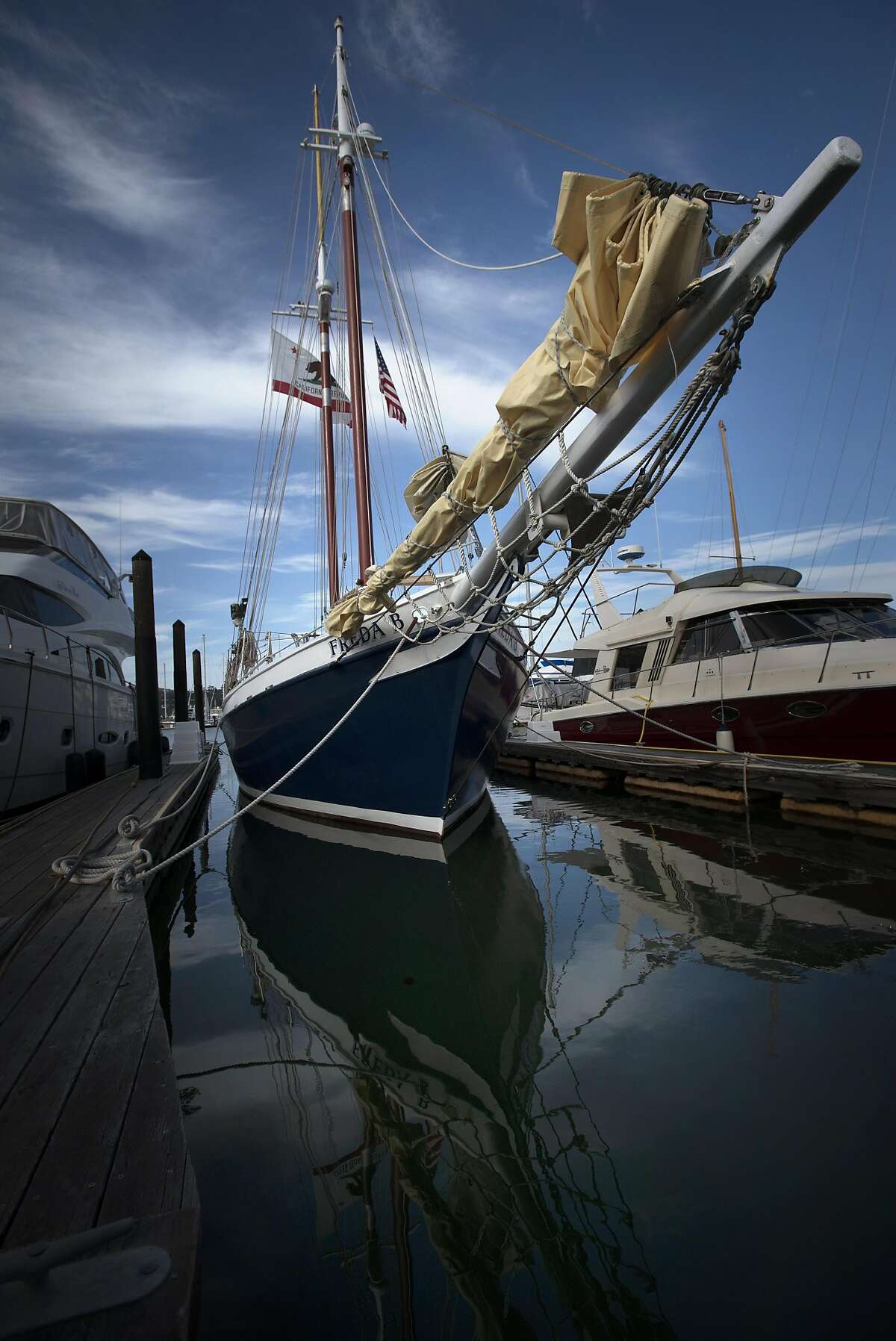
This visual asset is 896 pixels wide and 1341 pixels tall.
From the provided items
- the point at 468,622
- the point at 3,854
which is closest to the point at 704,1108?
the point at 468,622

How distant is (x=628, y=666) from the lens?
47.9 feet

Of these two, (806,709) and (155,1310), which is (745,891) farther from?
(155,1310)

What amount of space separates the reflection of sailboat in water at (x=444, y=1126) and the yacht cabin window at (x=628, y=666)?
29.2 ft

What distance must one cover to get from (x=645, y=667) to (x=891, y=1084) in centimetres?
1118

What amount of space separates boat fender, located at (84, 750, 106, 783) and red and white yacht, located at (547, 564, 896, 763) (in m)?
9.63

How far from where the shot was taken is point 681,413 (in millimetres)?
4656

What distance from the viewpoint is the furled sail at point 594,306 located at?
12.8 ft

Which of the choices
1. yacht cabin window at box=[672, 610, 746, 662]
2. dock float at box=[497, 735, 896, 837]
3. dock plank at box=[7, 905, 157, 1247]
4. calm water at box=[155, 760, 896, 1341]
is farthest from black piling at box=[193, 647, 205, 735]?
dock plank at box=[7, 905, 157, 1247]

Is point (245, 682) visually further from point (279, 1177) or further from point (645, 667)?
point (279, 1177)

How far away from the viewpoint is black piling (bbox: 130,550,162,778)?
11.6 m

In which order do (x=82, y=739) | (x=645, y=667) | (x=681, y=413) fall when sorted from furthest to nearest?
(x=645, y=667) < (x=82, y=739) < (x=681, y=413)

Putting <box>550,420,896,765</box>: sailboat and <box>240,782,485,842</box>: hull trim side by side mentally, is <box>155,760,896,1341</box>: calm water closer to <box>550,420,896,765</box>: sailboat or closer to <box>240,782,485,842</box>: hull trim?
<box>240,782,485,842</box>: hull trim

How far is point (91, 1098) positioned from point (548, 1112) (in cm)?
191

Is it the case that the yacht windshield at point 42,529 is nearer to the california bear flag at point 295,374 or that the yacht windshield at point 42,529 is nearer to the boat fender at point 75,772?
the boat fender at point 75,772
